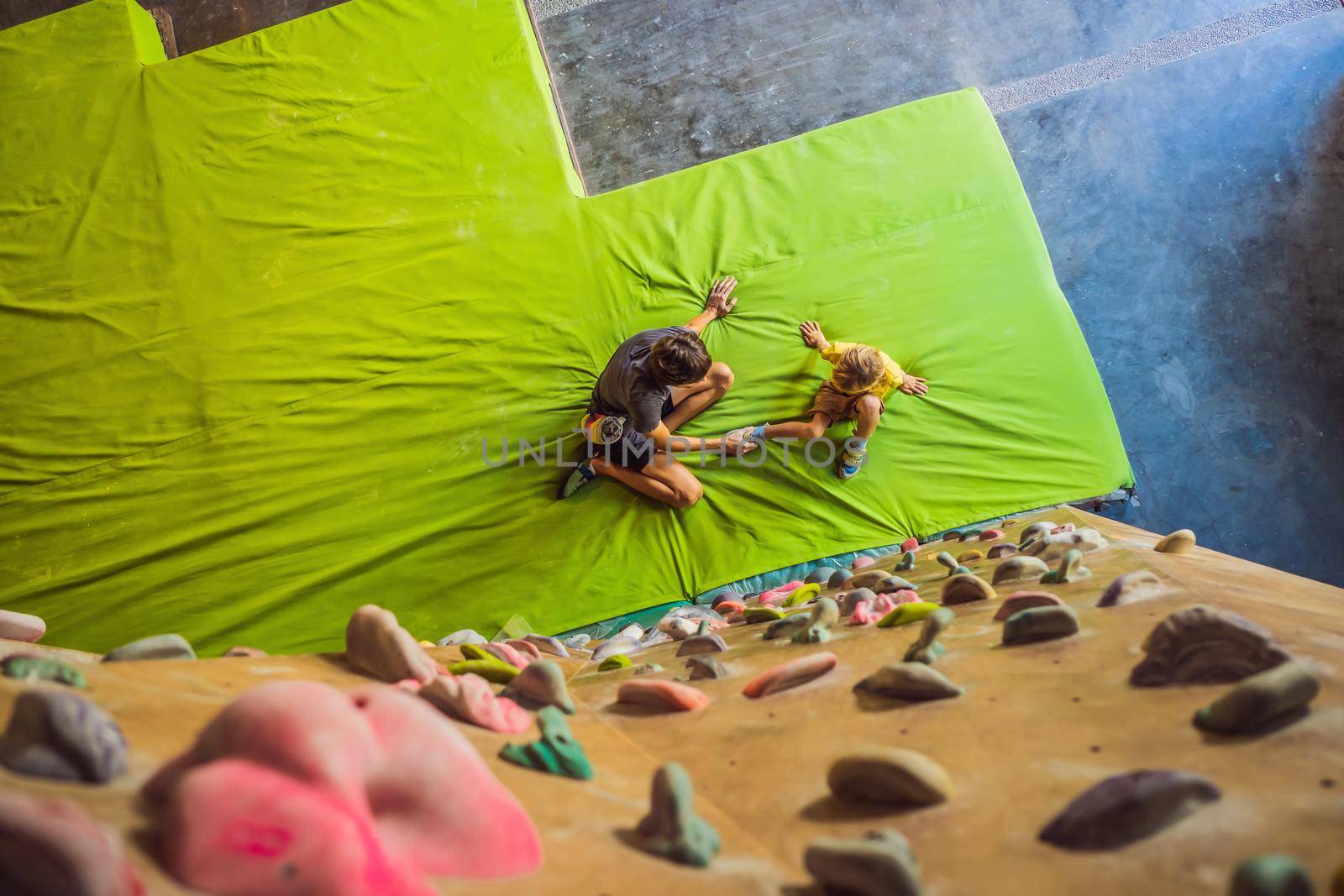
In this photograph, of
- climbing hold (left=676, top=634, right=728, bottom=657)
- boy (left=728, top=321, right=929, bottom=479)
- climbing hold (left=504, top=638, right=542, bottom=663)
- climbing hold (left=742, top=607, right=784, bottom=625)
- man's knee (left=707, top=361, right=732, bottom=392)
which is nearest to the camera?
climbing hold (left=676, top=634, right=728, bottom=657)

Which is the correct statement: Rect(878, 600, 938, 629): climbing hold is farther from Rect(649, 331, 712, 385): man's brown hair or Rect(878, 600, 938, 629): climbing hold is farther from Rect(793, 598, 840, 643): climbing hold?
Rect(649, 331, 712, 385): man's brown hair

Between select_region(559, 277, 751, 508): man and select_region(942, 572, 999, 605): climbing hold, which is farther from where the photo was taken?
select_region(559, 277, 751, 508): man

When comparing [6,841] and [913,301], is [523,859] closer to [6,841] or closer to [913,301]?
[6,841]

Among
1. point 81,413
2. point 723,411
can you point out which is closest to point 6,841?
point 723,411

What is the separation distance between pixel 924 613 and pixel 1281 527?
2.54m

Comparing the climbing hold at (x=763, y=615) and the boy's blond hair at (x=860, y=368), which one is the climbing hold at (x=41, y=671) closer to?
the climbing hold at (x=763, y=615)

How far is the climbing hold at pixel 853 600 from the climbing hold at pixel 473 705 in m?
0.74

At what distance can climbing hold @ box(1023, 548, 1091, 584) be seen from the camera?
1460mm

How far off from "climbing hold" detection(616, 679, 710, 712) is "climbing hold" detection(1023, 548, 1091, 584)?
2.20ft

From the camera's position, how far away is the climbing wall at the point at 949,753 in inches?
27.1

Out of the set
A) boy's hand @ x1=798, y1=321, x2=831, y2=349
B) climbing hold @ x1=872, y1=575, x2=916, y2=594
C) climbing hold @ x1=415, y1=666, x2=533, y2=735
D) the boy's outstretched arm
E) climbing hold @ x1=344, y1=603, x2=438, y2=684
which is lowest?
climbing hold @ x1=872, y1=575, x2=916, y2=594

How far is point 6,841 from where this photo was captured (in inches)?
21.8

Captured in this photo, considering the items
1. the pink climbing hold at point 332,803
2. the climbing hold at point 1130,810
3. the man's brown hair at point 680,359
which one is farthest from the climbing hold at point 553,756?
the man's brown hair at point 680,359

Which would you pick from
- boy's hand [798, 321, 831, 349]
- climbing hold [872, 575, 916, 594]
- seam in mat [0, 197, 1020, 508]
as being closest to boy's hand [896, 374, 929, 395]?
boy's hand [798, 321, 831, 349]
